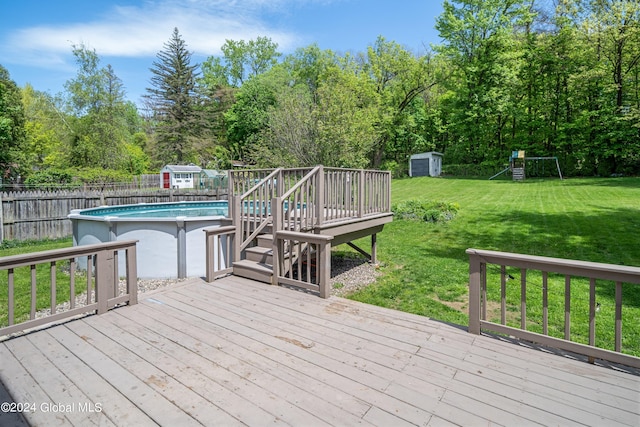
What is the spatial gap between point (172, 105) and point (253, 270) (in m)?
30.1

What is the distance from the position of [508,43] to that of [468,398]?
88.6 ft

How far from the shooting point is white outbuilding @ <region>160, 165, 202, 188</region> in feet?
86.3

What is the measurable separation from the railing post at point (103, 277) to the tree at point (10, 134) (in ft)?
65.7

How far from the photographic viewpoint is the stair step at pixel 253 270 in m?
4.73

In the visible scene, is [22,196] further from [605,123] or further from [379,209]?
[605,123]

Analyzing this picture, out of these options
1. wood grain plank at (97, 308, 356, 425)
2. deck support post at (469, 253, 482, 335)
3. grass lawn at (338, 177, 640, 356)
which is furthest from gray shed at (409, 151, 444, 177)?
wood grain plank at (97, 308, 356, 425)

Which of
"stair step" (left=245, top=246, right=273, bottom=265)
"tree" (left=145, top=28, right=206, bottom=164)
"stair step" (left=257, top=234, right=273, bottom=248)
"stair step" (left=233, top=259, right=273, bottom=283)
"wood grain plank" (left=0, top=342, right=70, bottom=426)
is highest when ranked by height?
"tree" (left=145, top=28, right=206, bottom=164)

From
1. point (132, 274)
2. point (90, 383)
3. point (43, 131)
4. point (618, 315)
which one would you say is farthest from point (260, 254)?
point (43, 131)

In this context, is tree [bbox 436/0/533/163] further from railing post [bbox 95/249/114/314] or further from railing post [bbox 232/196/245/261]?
railing post [bbox 95/249/114/314]

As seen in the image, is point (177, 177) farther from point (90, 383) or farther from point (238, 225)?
point (90, 383)

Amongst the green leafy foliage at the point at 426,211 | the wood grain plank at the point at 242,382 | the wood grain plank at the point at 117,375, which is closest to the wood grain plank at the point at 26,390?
the wood grain plank at the point at 117,375

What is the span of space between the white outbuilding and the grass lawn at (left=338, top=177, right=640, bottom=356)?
70.2 ft

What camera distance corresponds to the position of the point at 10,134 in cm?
1848

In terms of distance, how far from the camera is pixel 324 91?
14.2 metres
